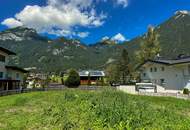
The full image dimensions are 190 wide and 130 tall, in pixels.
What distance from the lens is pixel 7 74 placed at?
46.5 meters

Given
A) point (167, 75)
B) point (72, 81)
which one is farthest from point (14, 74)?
point (167, 75)

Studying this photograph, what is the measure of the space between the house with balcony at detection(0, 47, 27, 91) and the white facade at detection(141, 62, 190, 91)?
96.7 ft

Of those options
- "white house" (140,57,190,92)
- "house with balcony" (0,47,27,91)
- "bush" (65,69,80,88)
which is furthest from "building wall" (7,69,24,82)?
"white house" (140,57,190,92)

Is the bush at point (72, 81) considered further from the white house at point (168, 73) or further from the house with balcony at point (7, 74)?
the white house at point (168, 73)

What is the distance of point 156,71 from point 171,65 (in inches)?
251

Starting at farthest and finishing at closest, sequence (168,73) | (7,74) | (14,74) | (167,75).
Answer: (14,74)
(7,74)
(167,75)
(168,73)

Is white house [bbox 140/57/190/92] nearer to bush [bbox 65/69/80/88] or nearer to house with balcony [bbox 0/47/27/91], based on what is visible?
bush [bbox 65/69/80/88]

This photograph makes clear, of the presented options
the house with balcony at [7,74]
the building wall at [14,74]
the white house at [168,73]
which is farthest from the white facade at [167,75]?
the building wall at [14,74]

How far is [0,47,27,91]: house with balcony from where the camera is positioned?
4347 cm

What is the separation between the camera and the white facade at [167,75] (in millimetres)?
37562

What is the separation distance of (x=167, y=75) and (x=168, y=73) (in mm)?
485

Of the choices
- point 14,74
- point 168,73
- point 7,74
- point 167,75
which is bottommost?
point 167,75

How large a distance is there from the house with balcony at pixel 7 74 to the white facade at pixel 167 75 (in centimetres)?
2948

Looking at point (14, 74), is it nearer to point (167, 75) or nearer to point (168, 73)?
point (167, 75)
